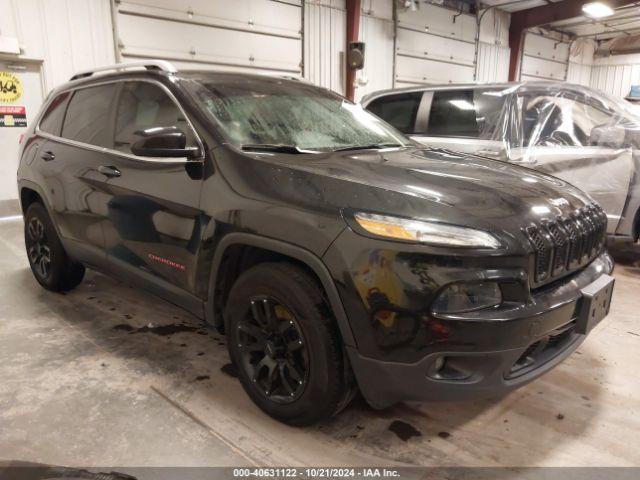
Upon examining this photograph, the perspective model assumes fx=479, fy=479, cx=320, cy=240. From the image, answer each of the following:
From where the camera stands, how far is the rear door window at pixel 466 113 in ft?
15.4

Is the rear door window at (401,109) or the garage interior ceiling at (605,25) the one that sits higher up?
the garage interior ceiling at (605,25)

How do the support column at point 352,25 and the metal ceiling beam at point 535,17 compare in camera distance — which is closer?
the support column at point 352,25

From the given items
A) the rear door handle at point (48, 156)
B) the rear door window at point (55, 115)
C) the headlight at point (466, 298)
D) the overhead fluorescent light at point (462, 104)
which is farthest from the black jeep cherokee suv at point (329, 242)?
the overhead fluorescent light at point (462, 104)

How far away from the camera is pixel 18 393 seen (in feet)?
7.53

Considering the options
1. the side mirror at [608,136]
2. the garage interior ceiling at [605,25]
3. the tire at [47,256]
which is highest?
the garage interior ceiling at [605,25]

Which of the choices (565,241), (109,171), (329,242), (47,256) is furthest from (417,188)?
(47,256)

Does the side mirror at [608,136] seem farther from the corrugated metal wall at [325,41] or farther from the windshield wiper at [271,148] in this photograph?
the corrugated metal wall at [325,41]

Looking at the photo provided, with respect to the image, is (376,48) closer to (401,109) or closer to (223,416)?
(401,109)

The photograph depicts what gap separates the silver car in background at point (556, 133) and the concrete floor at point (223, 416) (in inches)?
68.8

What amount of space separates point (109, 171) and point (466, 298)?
2081 mm

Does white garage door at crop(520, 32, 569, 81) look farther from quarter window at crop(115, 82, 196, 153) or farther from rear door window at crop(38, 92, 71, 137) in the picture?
quarter window at crop(115, 82, 196, 153)

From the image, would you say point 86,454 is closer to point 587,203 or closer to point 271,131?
point 271,131

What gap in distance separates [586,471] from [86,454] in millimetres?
1909

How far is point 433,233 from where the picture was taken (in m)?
1.58
